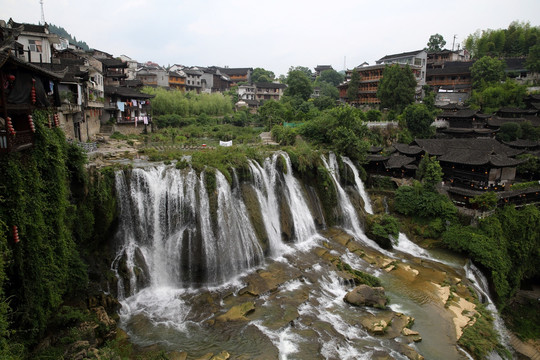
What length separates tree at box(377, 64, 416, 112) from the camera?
49.7 meters

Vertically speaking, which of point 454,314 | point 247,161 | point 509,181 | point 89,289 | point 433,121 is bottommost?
point 454,314

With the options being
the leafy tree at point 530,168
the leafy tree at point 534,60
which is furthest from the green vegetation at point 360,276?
the leafy tree at point 534,60

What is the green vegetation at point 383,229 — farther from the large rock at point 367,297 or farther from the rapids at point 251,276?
the large rock at point 367,297

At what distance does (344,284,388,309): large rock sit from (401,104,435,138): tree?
110 feet

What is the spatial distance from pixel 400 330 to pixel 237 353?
8.48 metres

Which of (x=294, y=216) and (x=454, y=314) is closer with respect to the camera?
(x=454, y=314)

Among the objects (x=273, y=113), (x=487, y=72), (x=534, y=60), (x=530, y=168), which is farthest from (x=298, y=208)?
(x=534, y=60)

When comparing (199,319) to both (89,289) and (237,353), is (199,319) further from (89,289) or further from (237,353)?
(89,289)

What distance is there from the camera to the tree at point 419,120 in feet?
152

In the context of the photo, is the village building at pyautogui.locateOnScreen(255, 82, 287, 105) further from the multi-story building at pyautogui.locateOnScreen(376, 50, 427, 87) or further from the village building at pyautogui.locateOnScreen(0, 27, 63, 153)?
the village building at pyautogui.locateOnScreen(0, 27, 63, 153)

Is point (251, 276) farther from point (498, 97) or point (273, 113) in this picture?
point (498, 97)

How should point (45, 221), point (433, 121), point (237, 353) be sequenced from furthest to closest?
point (433, 121) → point (237, 353) → point (45, 221)

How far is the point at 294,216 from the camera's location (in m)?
27.0

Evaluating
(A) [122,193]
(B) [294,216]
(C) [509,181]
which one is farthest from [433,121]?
(A) [122,193]
